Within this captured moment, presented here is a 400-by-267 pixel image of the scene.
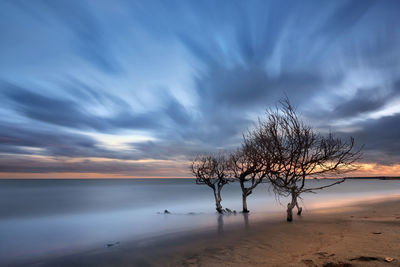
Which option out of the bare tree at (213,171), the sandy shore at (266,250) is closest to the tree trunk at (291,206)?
the sandy shore at (266,250)

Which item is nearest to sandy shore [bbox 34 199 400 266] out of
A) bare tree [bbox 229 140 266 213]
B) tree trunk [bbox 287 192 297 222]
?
tree trunk [bbox 287 192 297 222]

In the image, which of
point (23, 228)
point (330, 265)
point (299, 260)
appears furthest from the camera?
point (23, 228)

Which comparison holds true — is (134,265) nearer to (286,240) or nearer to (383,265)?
(286,240)

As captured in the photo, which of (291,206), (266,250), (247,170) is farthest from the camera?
(247,170)

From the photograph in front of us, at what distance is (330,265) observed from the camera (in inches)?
281

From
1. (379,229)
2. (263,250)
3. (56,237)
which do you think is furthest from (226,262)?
(56,237)

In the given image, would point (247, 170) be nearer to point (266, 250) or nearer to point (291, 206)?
point (291, 206)

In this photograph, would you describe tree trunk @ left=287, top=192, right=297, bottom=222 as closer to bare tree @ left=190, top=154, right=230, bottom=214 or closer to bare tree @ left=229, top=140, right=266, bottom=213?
bare tree @ left=229, top=140, right=266, bottom=213

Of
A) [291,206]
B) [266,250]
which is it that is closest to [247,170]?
[291,206]

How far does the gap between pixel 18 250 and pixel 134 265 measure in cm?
1062

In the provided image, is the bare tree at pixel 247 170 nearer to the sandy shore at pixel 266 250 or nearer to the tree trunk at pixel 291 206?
the tree trunk at pixel 291 206

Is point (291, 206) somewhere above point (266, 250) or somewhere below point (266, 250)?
above

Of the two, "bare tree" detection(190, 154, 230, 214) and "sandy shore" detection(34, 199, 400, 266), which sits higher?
"bare tree" detection(190, 154, 230, 214)

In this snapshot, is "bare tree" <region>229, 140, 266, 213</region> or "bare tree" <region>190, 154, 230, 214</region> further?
"bare tree" <region>190, 154, 230, 214</region>
